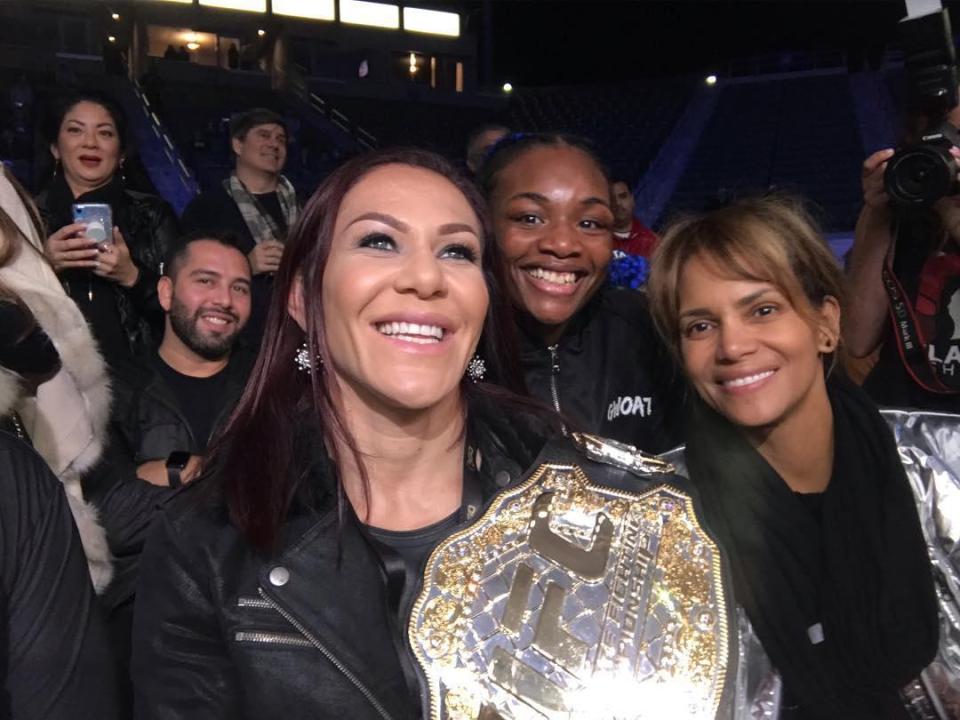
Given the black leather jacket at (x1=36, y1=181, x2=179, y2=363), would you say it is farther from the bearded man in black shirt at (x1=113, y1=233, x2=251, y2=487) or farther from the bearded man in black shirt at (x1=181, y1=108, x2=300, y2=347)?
the bearded man in black shirt at (x1=181, y1=108, x2=300, y2=347)

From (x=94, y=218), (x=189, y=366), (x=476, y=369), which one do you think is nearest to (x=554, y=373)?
(x=476, y=369)

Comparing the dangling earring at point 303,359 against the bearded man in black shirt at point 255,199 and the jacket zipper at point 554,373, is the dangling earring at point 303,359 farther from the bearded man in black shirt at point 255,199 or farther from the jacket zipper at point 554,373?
the bearded man in black shirt at point 255,199

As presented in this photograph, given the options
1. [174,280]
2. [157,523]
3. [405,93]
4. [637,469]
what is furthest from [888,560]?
[405,93]

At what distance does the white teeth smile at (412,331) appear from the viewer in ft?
4.00

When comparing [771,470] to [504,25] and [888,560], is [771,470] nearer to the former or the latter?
[888,560]

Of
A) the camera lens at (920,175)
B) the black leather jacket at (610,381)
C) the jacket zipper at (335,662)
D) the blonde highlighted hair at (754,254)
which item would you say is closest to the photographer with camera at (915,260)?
the camera lens at (920,175)

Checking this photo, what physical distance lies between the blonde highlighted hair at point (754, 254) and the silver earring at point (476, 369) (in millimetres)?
374

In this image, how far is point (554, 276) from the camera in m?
1.85

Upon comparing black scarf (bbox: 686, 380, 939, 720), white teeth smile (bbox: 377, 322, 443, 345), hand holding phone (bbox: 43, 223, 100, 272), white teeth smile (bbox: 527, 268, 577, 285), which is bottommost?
black scarf (bbox: 686, 380, 939, 720)

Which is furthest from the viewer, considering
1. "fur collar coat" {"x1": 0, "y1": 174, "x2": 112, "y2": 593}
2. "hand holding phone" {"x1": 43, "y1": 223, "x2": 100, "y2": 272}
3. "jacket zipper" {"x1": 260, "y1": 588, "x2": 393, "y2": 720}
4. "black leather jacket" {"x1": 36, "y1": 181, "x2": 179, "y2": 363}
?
"black leather jacket" {"x1": 36, "y1": 181, "x2": 179, "y2": 363}

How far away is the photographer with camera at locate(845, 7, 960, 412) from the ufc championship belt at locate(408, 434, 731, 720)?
2.97ft

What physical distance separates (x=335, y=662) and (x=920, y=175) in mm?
1432

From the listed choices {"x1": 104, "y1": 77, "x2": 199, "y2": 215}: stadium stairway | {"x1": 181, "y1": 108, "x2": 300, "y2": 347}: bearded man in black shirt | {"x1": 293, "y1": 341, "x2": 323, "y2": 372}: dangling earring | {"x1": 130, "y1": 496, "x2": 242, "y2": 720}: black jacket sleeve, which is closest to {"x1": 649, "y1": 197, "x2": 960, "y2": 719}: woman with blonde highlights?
{"x1": 293, "y1": 341, "x2": 323, "y2": 372}: dangling earring

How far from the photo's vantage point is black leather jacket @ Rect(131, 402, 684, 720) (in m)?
1.14
